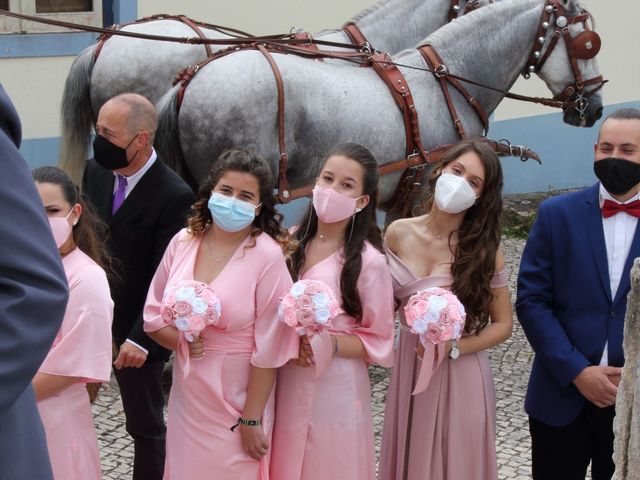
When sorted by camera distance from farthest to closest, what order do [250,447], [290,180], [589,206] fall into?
[290,180] < [589,206] < [250,447]

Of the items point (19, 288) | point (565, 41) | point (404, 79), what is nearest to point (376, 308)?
point (19, 288)

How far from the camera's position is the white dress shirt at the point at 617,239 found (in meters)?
3.76

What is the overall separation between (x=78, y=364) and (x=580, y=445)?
1784 millimetres

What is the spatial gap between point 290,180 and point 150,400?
2.12 meters

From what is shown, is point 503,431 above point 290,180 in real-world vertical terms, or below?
below

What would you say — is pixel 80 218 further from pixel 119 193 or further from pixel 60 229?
pixel 119 193

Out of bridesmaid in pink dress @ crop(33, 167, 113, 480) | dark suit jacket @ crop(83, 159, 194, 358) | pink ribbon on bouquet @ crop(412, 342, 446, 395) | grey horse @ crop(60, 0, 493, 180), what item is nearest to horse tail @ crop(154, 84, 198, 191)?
grey horse @ crop(60, 0, 493, 180)

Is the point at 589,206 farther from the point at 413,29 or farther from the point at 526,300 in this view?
the point at 413,29

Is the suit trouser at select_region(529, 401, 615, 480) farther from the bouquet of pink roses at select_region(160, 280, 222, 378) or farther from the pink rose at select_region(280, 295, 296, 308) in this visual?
the bouquet of pink roses at select_region(160, 280, 222, 378)

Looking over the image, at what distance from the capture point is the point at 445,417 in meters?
3.93

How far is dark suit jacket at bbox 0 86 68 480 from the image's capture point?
5.24 feet

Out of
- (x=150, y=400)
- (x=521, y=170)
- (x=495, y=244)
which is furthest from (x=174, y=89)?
(x=521, y=170)

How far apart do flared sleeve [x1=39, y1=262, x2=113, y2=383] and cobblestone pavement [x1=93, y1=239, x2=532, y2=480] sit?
1.71 meters

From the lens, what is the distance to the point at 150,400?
434 centimetres
